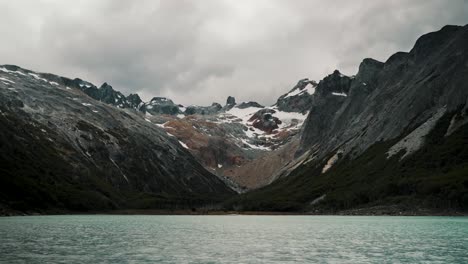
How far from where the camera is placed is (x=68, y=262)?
192ft

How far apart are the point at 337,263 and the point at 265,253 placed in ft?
46.2

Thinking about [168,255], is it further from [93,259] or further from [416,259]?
[416,259]

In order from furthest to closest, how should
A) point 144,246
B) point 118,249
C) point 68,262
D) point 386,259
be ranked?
point 144,246 → point 118,249 → point 386,259 → point 68,262

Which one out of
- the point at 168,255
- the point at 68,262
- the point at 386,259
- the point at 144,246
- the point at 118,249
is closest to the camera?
the point at 68,262

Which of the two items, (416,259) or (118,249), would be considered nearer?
(416,259)

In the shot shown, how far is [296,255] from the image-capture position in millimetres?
Result: 67500

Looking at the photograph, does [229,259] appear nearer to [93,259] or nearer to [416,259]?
[93,259]

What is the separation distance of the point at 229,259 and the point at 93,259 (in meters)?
16.3

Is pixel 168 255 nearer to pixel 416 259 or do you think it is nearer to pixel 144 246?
pixel 144 246

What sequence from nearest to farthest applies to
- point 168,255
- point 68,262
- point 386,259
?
point 68,262
point 386,259
point 168,255

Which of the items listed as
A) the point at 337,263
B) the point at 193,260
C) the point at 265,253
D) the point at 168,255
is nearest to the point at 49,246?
the point at 168,255

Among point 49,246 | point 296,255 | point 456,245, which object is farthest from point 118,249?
point 456,245

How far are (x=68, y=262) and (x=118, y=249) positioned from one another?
628 inches

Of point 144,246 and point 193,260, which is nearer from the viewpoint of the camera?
point 193,260
